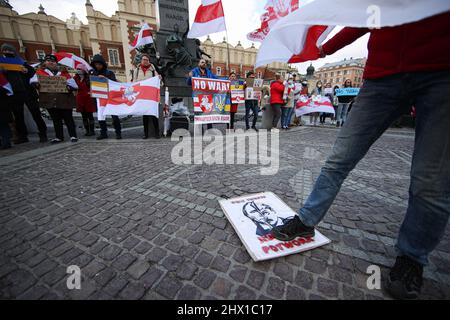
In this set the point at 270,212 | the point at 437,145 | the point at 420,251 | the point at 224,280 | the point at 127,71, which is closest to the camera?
the point at 437,145

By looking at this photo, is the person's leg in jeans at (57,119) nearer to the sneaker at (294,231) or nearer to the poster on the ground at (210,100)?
the poster on the ground at (210,100)

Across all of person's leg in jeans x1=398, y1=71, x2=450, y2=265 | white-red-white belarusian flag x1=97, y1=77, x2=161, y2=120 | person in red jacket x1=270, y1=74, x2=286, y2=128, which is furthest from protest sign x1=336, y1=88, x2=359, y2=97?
person's leg in jeans x1=398, y1=71, x2=450, y2=265

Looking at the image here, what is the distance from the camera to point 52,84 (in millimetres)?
5484

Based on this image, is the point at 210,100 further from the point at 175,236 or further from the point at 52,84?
the point at 175,236

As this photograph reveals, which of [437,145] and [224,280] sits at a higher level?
[437,145]

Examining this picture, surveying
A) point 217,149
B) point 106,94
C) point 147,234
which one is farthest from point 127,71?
point 147,234

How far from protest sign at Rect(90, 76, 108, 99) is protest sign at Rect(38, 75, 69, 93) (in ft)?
2.41

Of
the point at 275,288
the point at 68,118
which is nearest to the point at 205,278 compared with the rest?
the point at 275,288

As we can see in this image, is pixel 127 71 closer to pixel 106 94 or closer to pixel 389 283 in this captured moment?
Result: pixel 106 94

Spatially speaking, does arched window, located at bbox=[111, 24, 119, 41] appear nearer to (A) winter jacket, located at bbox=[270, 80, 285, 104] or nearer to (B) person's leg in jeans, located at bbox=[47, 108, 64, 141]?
(B) person's leg in jeans, located at bbox=[47, 108, 64, 141]

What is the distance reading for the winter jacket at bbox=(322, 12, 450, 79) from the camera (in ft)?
3.44

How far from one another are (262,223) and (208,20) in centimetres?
635

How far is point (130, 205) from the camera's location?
245 cm

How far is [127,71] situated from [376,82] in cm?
4481
